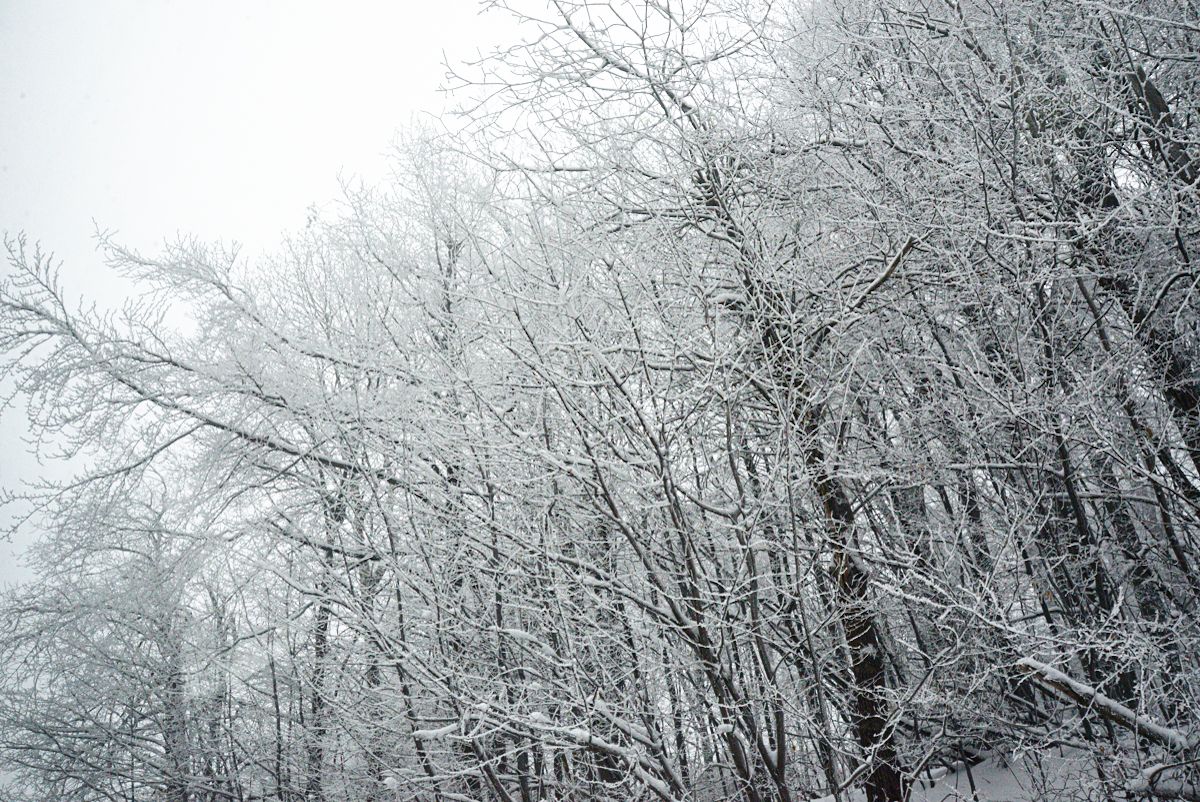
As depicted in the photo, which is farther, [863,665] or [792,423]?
[863,665]

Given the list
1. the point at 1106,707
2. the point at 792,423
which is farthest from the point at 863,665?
the point at 792,423

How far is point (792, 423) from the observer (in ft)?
9.69

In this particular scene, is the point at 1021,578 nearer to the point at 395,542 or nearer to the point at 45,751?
the point at 395,542

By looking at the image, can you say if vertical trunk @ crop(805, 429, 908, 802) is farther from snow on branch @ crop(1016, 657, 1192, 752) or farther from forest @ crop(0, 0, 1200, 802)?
snow on branch @ crop(1016, 657, 1192, 752)

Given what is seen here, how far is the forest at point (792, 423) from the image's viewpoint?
115 inches

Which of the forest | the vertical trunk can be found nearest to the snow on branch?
the forest

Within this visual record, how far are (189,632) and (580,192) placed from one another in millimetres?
8867

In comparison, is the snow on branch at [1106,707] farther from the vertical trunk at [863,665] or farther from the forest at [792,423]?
the vertical trunk at [863,665]

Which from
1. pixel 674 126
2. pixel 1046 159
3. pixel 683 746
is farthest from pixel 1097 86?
pixel 683 746

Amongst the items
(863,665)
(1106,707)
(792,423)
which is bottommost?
(1106,707)

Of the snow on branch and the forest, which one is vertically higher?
the forest

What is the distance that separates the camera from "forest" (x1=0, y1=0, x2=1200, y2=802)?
2910mm

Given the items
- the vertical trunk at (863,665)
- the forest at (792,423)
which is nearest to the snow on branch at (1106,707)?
the forest at (792,423)

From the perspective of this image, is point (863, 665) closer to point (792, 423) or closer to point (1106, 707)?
point (1106, 707)
